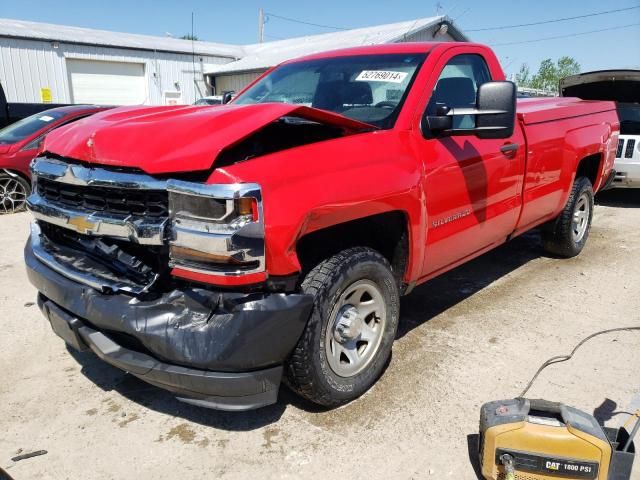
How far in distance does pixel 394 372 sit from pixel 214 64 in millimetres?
26107

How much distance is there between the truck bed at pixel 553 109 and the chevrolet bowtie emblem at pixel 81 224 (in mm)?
3179

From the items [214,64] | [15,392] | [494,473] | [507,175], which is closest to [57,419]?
[15,392]

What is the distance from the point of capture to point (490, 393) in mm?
2979

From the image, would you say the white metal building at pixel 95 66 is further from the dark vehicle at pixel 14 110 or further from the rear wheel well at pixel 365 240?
the rear wheel well at pixel 365 240

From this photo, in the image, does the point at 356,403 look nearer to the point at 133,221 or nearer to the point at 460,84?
the point at 133,221

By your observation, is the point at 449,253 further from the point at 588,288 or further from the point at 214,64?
the point at 214,64

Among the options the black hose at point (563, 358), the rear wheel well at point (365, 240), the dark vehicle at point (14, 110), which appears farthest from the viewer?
the dark vehicle at point (14, 110)

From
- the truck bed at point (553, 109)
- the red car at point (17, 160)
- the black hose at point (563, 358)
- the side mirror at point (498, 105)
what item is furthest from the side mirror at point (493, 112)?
the red car at point (17, 160)

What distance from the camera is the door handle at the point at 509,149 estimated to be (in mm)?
3750

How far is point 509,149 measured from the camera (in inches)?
150

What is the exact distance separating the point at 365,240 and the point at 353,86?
1.12 metres

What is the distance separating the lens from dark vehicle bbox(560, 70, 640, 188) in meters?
8.01

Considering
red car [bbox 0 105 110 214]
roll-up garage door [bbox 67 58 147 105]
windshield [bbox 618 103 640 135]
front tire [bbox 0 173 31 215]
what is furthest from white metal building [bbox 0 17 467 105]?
front tire [bbox 0 173 31 215]

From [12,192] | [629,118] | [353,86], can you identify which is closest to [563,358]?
[353,86]
